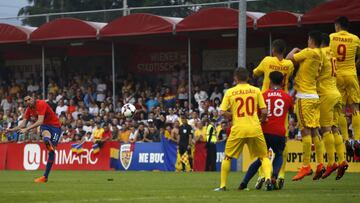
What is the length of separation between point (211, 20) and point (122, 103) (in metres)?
5.76

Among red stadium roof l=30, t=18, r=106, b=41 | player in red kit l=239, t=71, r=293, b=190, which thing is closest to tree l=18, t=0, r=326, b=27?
red stadium roof l=30, t=18, r=106, b=41

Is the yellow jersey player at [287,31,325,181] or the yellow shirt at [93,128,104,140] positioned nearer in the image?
the yellow jersey player at [287,31,325,181]

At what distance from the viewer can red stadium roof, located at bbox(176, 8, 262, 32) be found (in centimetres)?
3362

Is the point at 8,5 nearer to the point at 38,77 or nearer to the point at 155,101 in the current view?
the point at 38,77

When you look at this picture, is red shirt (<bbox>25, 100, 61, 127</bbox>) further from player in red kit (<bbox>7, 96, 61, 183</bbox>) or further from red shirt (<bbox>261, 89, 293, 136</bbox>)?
red shirt (<bbox>261, 89, 293, 136</bbox>)

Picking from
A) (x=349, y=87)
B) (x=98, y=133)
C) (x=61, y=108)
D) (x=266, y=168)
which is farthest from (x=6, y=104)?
(x=266, y=168)

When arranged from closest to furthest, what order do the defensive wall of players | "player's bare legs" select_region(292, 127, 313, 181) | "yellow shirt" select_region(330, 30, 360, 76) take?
"player's bare legs" select_region(292, 127, 313, 181) → "yellow shirt" select_region(330, 30, 360, 76) → the defensive wall of players

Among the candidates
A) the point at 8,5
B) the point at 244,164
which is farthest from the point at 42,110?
the point at 8,5

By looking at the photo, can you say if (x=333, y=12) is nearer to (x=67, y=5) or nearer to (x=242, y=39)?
(x=242, y=39)

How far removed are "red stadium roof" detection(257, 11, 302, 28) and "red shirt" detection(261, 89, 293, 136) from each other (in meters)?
16.6

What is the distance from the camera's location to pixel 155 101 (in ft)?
119

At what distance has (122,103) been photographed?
37375 mm

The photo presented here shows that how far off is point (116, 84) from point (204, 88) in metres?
5.44

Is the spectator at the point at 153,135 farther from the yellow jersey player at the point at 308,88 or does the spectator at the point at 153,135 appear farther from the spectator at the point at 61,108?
the yellow jersey player at the point at 308,88
